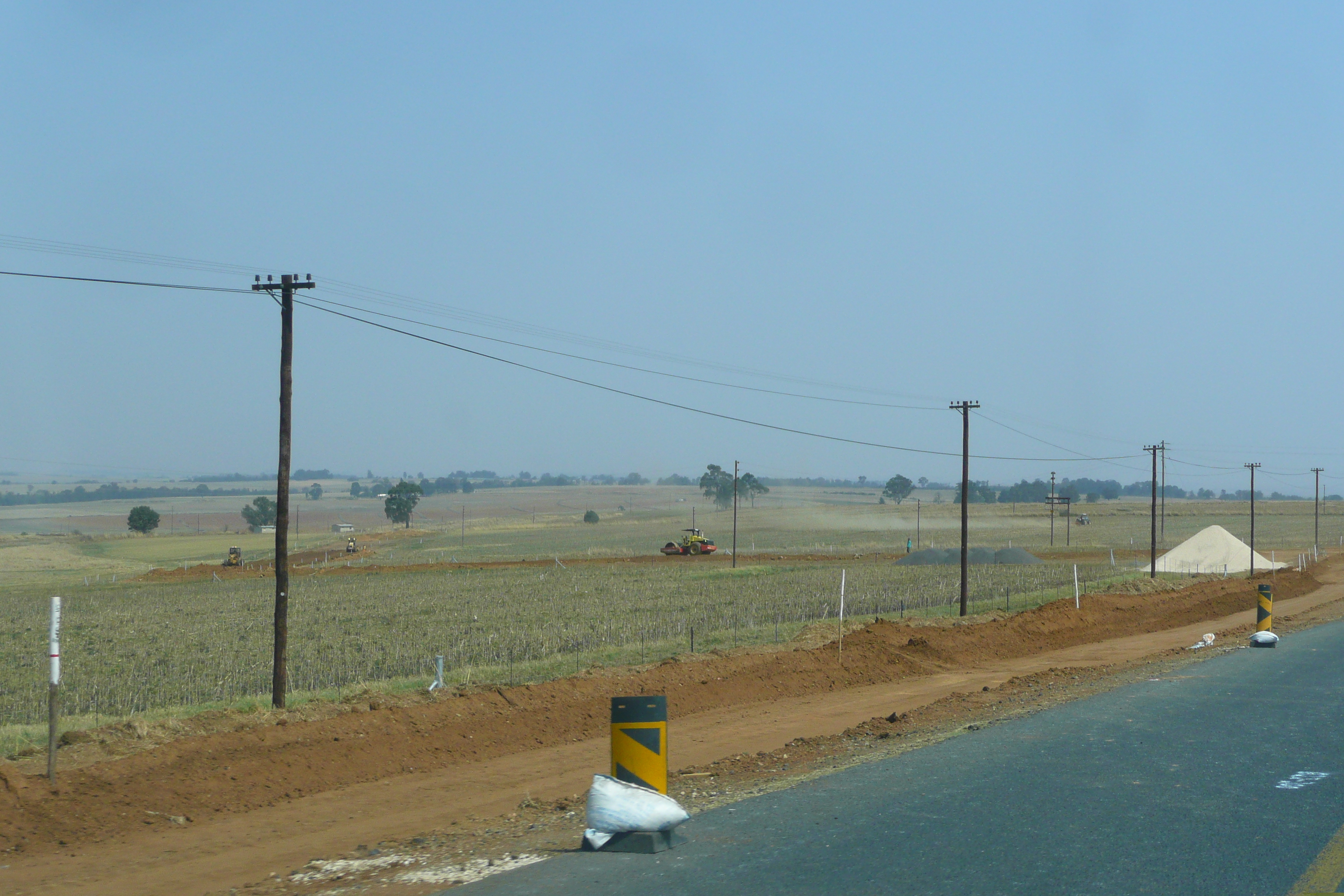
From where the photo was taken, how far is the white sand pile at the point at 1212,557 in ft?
208

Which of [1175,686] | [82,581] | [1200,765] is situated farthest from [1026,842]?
[82,581]

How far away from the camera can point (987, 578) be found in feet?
184

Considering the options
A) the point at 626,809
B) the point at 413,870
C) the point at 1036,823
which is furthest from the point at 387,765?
the point at 1036,823

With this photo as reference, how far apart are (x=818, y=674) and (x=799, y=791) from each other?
12272 mm

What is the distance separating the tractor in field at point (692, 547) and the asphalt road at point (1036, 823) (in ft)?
239

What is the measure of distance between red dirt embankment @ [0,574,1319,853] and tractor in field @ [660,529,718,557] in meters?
58.5

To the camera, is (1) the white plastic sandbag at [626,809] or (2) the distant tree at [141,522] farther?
(2) the distant tree at [141,522]

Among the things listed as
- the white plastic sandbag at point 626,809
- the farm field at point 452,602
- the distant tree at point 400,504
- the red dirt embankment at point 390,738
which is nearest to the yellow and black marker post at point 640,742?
the white plastic sandbag at point 626,809

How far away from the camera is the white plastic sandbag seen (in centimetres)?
868

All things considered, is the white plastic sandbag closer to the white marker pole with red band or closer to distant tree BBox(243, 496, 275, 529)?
the white marker pole with red band

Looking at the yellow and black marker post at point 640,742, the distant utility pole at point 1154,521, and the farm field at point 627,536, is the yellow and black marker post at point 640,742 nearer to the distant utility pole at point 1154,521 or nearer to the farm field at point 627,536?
the distant utility pole at point 1154,521

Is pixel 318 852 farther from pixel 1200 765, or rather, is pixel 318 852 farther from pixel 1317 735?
pixel 1317 735

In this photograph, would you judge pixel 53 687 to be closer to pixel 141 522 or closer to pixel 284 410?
pixel 284 410

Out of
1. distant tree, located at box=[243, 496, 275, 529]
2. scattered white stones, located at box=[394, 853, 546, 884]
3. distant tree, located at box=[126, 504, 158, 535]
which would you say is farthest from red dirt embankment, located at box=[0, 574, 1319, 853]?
distant tree, located at box=[243, 496, 275, 529]
